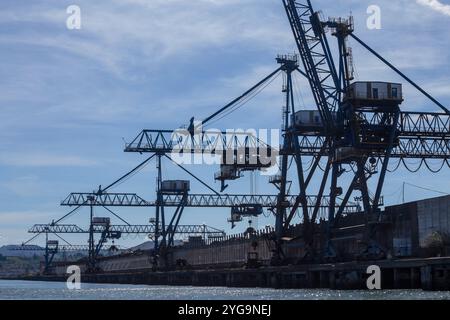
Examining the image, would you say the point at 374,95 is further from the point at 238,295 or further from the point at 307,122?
the point at 238,295

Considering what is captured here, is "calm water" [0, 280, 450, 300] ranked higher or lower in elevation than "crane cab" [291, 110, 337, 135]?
lower

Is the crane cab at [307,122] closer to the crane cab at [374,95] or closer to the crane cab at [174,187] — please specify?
the crane cab at [374,95]

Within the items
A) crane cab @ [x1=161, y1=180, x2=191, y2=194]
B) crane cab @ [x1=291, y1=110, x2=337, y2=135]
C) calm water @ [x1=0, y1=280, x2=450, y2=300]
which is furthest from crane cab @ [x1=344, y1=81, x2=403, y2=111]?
crane cab @ [x1=161, y1=180, x2=191, y2=194]

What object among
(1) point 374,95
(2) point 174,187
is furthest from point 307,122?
(2) point 174,187

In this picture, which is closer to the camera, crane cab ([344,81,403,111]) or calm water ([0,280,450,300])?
calm water ([0,280,450,300])

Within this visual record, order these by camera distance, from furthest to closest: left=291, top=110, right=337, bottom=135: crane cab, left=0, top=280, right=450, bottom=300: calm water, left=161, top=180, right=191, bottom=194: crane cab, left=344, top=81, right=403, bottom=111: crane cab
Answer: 1. left=161, top=180, right=191, bottom=194: crane cab
2. left=291, top=110, right=337, bottom=135: crane cab
3. left=344, top=81, right=403, bottom=111: crane cab
4. left=0, top=280, right=450, bottom=300: calm water

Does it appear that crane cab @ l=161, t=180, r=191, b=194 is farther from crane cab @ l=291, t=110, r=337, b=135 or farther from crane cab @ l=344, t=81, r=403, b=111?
crane cab @ l=344, t=81, r=403, b=111

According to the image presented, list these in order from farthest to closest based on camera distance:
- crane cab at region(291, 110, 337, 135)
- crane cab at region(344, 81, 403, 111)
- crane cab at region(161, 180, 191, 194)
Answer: crane cab at region(161, 180, 191, 194), crane cab at region(291, 110, 337, 135), crane cab at region(344, 81, 403, 111)

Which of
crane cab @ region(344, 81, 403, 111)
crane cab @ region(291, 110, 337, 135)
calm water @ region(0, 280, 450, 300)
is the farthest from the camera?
crane cab @ region(291, 110, 337, 135)

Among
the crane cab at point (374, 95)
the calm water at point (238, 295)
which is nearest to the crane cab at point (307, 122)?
the crane cab at point (374, 95)

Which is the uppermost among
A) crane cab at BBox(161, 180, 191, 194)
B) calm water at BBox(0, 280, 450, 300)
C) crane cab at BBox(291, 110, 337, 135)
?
crane cab at BBox(291, 110, 337, 135)

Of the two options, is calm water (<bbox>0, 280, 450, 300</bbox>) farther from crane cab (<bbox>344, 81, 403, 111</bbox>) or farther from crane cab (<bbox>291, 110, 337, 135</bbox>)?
crane cab (<bbox>344, 81, 403, 111</bbox>)
